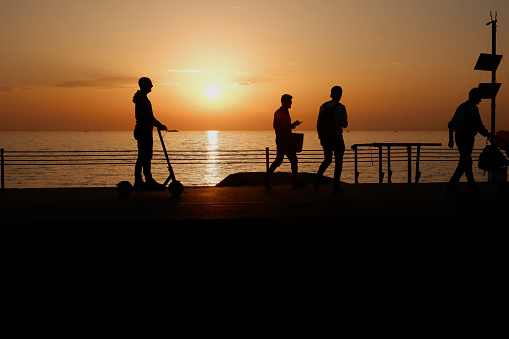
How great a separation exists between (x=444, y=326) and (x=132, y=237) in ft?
13.9

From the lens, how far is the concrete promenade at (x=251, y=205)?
8789 mm

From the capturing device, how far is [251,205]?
1042 cm

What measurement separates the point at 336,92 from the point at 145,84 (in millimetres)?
3694

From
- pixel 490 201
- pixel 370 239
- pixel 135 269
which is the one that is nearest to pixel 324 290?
pixel 135 269

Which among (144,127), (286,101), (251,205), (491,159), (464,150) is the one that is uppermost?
(286,101)

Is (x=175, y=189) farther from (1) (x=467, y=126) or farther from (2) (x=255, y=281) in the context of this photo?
(2) (x=255, y=281)

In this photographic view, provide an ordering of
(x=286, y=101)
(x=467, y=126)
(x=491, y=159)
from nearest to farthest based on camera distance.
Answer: (x=467, y=126)
(x=491, y=159)
(x=286, y=101)

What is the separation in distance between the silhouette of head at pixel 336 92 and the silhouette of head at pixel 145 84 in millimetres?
3522

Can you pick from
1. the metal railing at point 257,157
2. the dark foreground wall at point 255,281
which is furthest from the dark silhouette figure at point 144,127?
the metal railing at point 257,157

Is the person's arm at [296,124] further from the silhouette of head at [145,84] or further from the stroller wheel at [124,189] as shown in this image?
the stroller wheel at [124,189]

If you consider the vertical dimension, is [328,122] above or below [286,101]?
below

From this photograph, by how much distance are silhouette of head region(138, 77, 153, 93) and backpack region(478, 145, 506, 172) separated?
6608 millimetres

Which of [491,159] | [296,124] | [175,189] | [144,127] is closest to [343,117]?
[296,124]

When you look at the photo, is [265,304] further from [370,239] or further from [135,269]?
[370,239]
